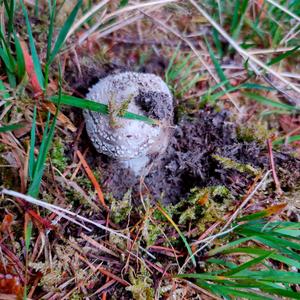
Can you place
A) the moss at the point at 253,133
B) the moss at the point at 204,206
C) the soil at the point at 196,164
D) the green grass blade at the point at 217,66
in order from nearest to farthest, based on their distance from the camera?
Result: the moss at the point at 204,206 < the soil at the point at 196,164 < the moss at the point at 253,133 < the green grass blade at the point at 217,66

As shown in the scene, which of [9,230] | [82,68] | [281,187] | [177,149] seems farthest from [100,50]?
[281,187]

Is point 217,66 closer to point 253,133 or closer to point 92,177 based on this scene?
point 253,133

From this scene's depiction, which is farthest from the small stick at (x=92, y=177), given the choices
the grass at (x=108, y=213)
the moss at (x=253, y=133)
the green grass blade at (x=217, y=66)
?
the green grass blade at (x=217, y=66)

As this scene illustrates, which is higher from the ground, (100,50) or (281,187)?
(100,50)

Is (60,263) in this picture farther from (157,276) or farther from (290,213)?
(290,213)

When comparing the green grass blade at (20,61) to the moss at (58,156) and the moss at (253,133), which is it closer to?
the moss at (58,156)

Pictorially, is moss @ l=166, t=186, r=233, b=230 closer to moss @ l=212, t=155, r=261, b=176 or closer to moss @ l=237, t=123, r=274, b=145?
moss @ l=212, t=155, r=261, b=176
